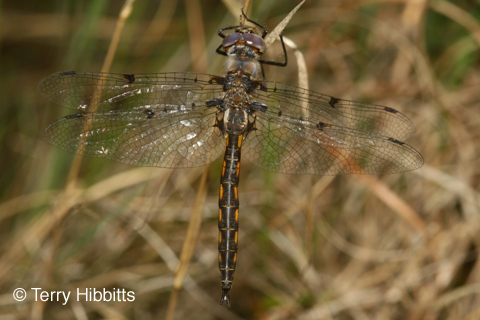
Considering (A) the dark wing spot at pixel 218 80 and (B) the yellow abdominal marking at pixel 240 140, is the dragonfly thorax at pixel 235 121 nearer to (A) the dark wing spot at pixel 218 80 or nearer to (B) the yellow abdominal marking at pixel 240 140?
(B) the yellow abdominal marking at pixel 240 140

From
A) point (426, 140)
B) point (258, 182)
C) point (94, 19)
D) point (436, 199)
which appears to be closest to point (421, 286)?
point (436, 199)

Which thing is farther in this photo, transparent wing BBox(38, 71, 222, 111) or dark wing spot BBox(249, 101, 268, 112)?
dark wing spot BBox(249, 101, 268, 112)

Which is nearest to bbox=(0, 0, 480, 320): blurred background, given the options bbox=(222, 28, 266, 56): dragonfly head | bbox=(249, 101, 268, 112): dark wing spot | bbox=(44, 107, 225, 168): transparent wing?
bbox=(44, 107, 225, 168): transparent wing

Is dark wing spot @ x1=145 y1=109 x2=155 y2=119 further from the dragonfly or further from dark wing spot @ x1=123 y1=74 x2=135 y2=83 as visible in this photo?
dark wing spot @ x1=123 y1=74 x2=135 y2=83

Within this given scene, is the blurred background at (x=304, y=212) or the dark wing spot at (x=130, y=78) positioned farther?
the blurred background at (x=304, y=212)

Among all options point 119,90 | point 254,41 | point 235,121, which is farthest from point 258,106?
point 119,90

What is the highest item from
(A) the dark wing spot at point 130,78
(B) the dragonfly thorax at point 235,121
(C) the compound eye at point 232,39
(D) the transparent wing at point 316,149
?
(C) the compound eye at point 232,39

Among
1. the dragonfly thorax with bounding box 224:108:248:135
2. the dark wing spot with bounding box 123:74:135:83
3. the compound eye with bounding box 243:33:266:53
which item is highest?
the compound eye with bounding box 243:33:266:53

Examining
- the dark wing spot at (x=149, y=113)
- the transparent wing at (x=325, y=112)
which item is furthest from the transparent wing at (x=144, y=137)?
the transparent wing at (x=325, y=112)
